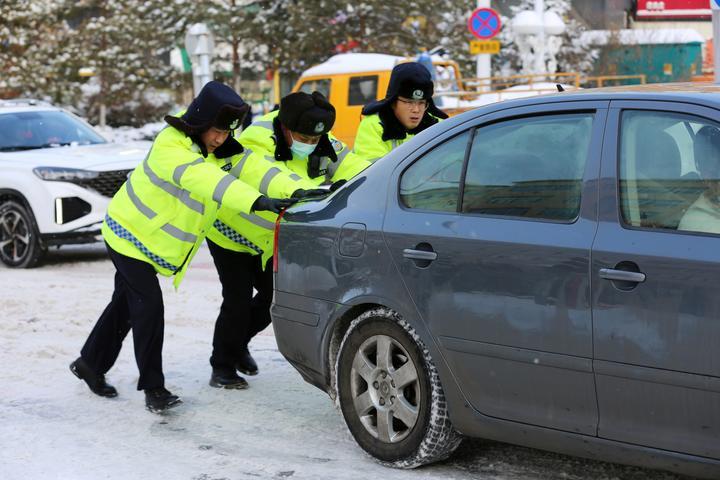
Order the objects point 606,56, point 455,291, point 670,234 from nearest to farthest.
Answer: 1. point 670,234
2. point 455,291
3. point 606,56

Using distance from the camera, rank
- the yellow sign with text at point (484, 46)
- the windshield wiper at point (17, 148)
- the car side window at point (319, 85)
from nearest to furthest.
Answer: the windshield wiper at point (17, 148), the car side window at point (319, 85), the yellow sign with text at point (484, 46)

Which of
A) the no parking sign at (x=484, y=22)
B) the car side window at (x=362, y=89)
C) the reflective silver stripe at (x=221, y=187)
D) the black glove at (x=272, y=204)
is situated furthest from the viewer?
the no parking sign at (x=484, y=22)

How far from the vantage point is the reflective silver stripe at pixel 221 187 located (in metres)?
5.65

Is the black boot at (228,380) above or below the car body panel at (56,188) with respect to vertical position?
below

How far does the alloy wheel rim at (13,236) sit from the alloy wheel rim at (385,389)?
7247 mm

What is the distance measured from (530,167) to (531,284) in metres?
0.46

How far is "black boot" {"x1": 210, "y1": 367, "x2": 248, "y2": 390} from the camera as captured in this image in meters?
6.45

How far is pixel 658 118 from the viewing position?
13.4ft

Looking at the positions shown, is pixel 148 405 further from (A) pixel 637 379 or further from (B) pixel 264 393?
(A) pixel 637 379

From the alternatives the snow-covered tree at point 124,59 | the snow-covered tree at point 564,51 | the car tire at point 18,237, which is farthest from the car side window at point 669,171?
the snow-covered tree at point 124,59

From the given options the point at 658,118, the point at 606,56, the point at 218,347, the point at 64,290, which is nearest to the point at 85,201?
the point at 64,290

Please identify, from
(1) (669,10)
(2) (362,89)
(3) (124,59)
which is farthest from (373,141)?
(1) (669,10)

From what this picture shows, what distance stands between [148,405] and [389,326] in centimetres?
171

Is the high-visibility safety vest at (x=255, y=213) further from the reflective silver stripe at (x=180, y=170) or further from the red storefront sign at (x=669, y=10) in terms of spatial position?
the red storefront sign at (x=669, y=10)
